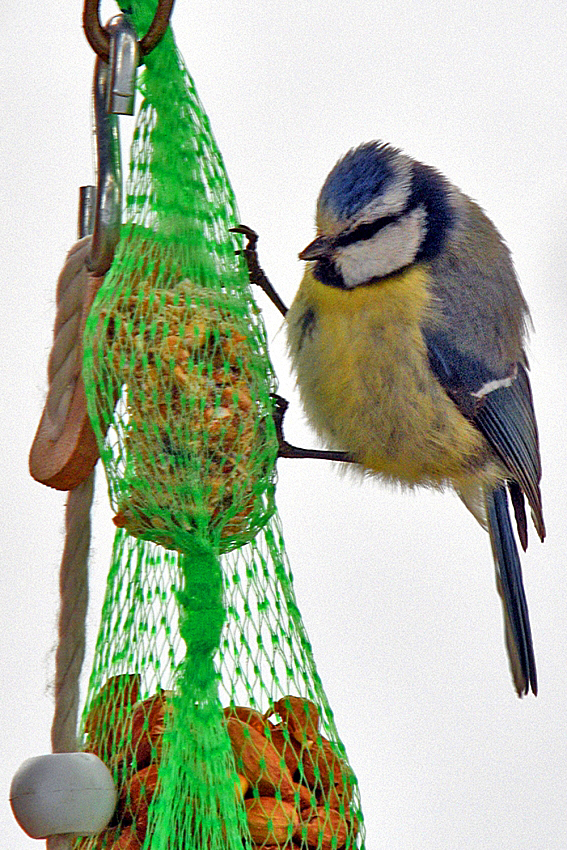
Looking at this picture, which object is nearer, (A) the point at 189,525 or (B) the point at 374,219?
(A) the point at 189,525

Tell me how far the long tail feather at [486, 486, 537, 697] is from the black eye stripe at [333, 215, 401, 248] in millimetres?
321

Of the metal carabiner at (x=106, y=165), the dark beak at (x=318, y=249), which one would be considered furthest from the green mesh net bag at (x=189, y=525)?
the dark beak at (x=318, y=249)

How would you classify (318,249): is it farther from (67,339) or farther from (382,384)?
(67,339)

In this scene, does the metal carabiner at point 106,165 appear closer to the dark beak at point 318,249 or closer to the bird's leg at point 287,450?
the bird's leg at point 287,450

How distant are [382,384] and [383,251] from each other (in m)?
0.14

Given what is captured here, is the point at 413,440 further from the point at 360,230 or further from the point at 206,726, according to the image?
the point at 206,726

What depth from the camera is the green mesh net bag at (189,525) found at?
26.5 inches

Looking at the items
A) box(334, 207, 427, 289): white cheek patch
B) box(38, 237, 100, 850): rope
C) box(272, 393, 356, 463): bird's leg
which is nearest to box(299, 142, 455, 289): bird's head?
box(334, 207, 427, 289): white cheek patch

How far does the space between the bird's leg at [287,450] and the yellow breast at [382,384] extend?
18 mm

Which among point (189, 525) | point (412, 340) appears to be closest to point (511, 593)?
point (412, 340)

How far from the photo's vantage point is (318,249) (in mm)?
988

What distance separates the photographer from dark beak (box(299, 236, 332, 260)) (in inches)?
38.5

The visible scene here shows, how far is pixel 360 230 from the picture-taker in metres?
0.99

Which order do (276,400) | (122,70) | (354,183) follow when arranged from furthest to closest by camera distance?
1. (354,183)
2. (276,400)
3. (122,70)
